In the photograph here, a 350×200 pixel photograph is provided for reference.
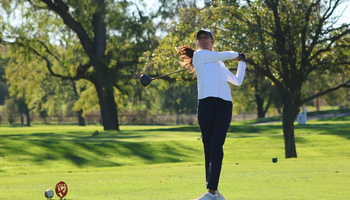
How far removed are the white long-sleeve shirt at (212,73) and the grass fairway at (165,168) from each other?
5.35ft

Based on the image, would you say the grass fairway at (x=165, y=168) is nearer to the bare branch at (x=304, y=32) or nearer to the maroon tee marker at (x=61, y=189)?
the maroon tee marker at (x=61, y=189)

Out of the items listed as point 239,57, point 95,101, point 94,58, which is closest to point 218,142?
point 239,57

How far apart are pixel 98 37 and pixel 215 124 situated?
27.6 metres

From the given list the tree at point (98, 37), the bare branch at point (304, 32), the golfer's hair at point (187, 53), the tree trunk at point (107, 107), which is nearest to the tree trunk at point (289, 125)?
the bare branch at point (304, 32)

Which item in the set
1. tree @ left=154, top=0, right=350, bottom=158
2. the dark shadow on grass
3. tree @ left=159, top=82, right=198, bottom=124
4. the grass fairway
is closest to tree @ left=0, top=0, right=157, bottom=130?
the grass fairway

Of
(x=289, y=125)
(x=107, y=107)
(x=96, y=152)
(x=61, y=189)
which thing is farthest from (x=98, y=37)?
(x=61, y=189)

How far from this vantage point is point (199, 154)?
69.9 ft

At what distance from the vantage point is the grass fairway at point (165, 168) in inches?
291

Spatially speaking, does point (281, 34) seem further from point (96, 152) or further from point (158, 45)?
point (158, 45)

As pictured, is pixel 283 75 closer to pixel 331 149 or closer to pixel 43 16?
pixel 331 149

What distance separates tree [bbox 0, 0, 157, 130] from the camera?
99.4ft

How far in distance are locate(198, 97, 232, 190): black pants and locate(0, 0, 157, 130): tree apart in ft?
80.3

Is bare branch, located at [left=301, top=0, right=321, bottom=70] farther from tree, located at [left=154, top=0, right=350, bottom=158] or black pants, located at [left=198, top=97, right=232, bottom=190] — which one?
black pants, located at [left=198, top=97, right=232, bottom=190]

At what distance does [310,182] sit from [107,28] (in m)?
27.8
